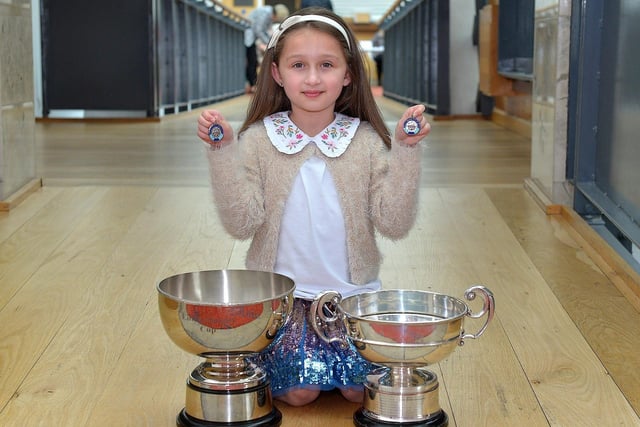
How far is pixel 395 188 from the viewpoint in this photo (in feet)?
6.16

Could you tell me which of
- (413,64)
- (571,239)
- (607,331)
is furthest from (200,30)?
(607,331)

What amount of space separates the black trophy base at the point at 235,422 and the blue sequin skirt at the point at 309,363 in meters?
0.10

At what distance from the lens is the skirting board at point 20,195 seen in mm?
3770

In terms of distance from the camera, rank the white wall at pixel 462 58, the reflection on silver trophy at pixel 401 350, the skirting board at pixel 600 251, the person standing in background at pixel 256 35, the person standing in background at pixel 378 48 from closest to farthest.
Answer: the reflection on silver trophy at pixel 401 350
the skirting board at pixel 600 251
the white wall at pixel 462 58
the person standing in background at pixel 256 35
the person standing in background at pixel 378 48

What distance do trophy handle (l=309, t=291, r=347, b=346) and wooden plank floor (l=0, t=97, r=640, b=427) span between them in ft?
0.44

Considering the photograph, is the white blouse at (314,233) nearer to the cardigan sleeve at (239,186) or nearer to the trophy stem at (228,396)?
the cardigan sleeve at (239,186)

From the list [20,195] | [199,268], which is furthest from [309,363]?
[20,195]

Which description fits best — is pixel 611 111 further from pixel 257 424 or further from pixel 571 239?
pixel 257 424

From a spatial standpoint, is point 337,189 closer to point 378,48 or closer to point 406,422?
point 406,422

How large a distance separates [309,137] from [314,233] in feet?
0.57

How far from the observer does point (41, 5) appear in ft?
27.2

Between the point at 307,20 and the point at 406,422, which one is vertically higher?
the point at 307,20

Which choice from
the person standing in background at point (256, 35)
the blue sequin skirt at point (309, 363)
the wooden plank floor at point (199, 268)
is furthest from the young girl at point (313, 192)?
the person standing in background at point (256, 35)

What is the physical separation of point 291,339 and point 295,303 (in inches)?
2.9
